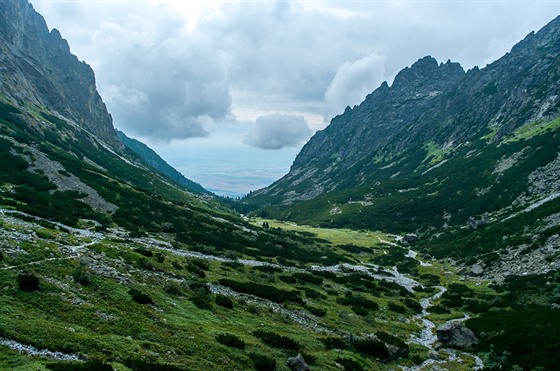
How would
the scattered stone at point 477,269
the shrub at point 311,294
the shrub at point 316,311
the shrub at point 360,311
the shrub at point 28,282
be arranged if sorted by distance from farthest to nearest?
the scattered stone at point 477,269, the shrub at point 311,294, the shrub at point 360,311, the shrub at point 316,311, the shrub at point 28,282

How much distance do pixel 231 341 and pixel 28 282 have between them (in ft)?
40.9

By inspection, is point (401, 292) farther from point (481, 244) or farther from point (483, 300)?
point (481, 244)

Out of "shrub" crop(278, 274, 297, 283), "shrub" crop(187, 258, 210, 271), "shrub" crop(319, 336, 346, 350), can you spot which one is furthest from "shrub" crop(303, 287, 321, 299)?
"shrub" crop(319, 336, 346, 350)

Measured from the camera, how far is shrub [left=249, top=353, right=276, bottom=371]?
846 inches

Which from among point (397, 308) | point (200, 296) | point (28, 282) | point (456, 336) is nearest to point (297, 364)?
point (200, 296)

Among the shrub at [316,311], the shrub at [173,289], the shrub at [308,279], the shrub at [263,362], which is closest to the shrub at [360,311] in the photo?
the shrub at [316,311]

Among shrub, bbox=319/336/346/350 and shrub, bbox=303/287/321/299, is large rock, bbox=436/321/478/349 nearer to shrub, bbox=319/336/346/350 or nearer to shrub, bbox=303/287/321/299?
shrub, bbox=319/336/346/350

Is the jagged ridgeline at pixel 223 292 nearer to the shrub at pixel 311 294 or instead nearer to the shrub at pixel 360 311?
the shrub at pixel 360 311

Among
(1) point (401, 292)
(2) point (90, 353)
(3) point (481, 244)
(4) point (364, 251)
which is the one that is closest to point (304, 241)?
(4) point (364, 251)

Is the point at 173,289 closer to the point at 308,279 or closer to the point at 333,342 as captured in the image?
the point at 333,342

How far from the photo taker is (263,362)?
21.6 meters

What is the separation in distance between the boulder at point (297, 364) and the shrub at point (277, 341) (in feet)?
9.68

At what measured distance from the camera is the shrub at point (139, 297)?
85.2ft

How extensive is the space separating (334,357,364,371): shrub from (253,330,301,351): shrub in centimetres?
288
